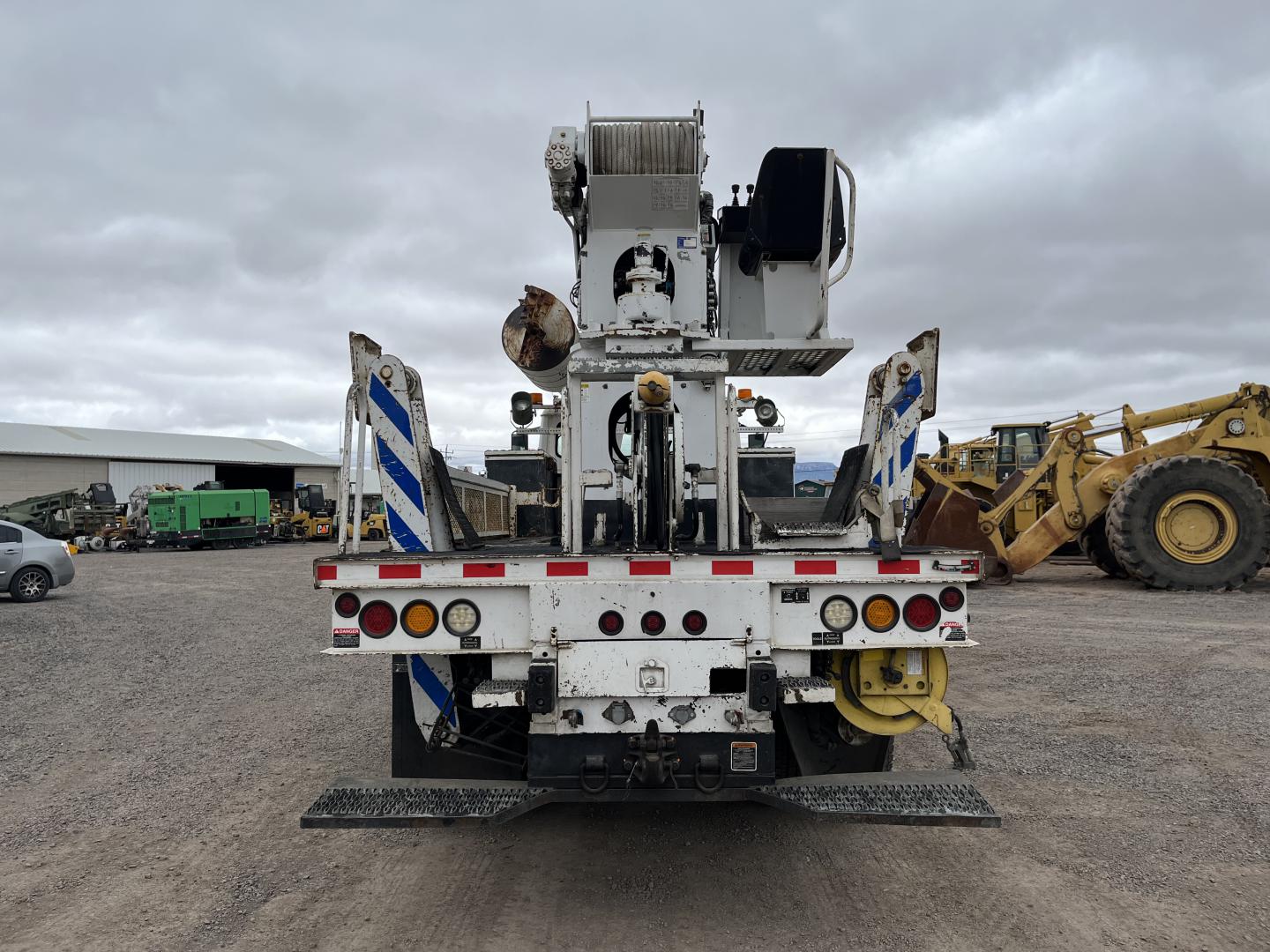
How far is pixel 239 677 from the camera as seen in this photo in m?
7.92

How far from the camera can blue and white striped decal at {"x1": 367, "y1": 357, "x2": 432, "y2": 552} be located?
4.13 m

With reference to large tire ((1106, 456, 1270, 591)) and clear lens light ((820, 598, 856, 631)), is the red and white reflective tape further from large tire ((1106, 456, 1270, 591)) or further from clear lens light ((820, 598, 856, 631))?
large tire ((1106, 456, 1270, 591))

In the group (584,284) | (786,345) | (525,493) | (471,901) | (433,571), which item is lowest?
(471,901)

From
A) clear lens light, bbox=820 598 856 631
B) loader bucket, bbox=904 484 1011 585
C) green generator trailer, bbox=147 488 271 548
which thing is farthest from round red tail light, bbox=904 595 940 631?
green generator trailer, bbox=147 488 271 548

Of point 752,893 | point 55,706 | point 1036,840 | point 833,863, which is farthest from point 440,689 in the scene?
point 55,706

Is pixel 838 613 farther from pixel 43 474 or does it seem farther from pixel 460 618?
pixel 43 474

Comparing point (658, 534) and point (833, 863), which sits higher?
point (658, 534)

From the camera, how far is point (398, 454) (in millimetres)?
4148

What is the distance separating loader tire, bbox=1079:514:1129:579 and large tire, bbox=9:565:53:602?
17.9 metres

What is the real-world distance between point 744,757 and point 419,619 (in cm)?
139

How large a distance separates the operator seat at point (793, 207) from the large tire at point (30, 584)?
1451cm

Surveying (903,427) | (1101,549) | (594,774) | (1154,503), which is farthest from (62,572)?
(1101,549)

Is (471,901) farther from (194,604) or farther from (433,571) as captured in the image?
(194,604)

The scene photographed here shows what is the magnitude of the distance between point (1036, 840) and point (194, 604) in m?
13.3
